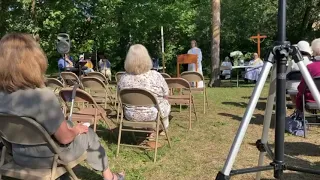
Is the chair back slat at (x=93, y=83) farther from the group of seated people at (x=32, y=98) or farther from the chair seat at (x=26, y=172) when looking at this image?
the chair seat at (x=26, y=172)

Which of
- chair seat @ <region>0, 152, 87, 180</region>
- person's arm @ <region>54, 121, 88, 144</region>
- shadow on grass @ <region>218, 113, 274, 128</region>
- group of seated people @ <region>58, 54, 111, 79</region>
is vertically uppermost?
group of seated people @ <region>58, 54, 111, 79</region>

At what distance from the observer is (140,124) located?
13.7 feet

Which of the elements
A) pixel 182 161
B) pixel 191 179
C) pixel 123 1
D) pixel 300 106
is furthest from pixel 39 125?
pixel 123 1

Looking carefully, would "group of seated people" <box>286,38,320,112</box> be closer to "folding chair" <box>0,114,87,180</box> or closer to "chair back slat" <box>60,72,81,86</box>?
"folding chair" <box>0,114,87,180</box>

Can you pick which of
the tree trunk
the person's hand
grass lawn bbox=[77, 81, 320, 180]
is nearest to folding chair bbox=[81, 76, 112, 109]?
grass lawn bbox=[77, 81, 320, 180]

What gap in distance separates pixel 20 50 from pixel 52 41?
53.2ft

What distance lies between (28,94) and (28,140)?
1.01ft

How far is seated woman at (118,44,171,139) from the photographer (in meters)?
4.29

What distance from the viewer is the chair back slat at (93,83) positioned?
20.0ft

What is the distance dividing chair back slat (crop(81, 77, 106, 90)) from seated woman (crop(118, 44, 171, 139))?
168 cm

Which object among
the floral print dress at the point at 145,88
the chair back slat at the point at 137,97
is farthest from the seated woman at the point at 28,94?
the floral print dress at the point at 145,88

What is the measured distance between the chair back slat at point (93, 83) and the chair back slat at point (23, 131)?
3653 mm

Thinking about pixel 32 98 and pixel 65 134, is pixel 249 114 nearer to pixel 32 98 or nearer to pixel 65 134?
pixel 65 134

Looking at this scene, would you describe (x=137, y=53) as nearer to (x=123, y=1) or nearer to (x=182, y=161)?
(x=182, y=161)
